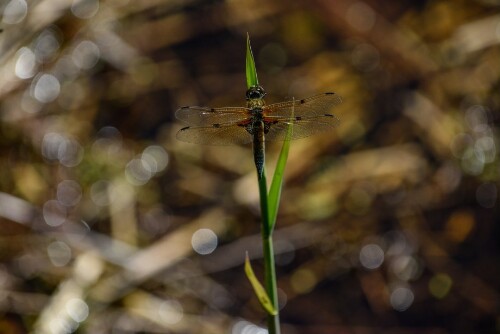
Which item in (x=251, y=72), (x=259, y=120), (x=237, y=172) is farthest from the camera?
(x=237, y=172)

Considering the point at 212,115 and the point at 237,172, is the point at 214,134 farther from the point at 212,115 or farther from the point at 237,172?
the point at 237,172

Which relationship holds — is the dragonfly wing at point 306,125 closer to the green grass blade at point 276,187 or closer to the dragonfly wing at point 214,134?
the dragonfly wing at point 214,134

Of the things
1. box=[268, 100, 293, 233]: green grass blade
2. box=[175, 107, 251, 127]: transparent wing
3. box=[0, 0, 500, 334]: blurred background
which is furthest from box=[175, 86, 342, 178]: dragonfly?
box=[0, 0, 500, 334]: blurred background

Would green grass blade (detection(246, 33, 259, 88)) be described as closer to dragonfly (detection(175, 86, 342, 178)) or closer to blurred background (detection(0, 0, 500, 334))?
dragonfly (detection(175, 86, 342, 178))

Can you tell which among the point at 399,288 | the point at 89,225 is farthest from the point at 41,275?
the point at 399,288

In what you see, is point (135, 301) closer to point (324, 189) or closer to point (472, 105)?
point (324, 189)

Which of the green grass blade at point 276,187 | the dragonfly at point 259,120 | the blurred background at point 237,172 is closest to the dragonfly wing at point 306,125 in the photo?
the dragonfly at point 259,120

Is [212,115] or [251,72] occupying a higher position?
[212,115]

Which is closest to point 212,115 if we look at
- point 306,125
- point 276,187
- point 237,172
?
point 306,125
